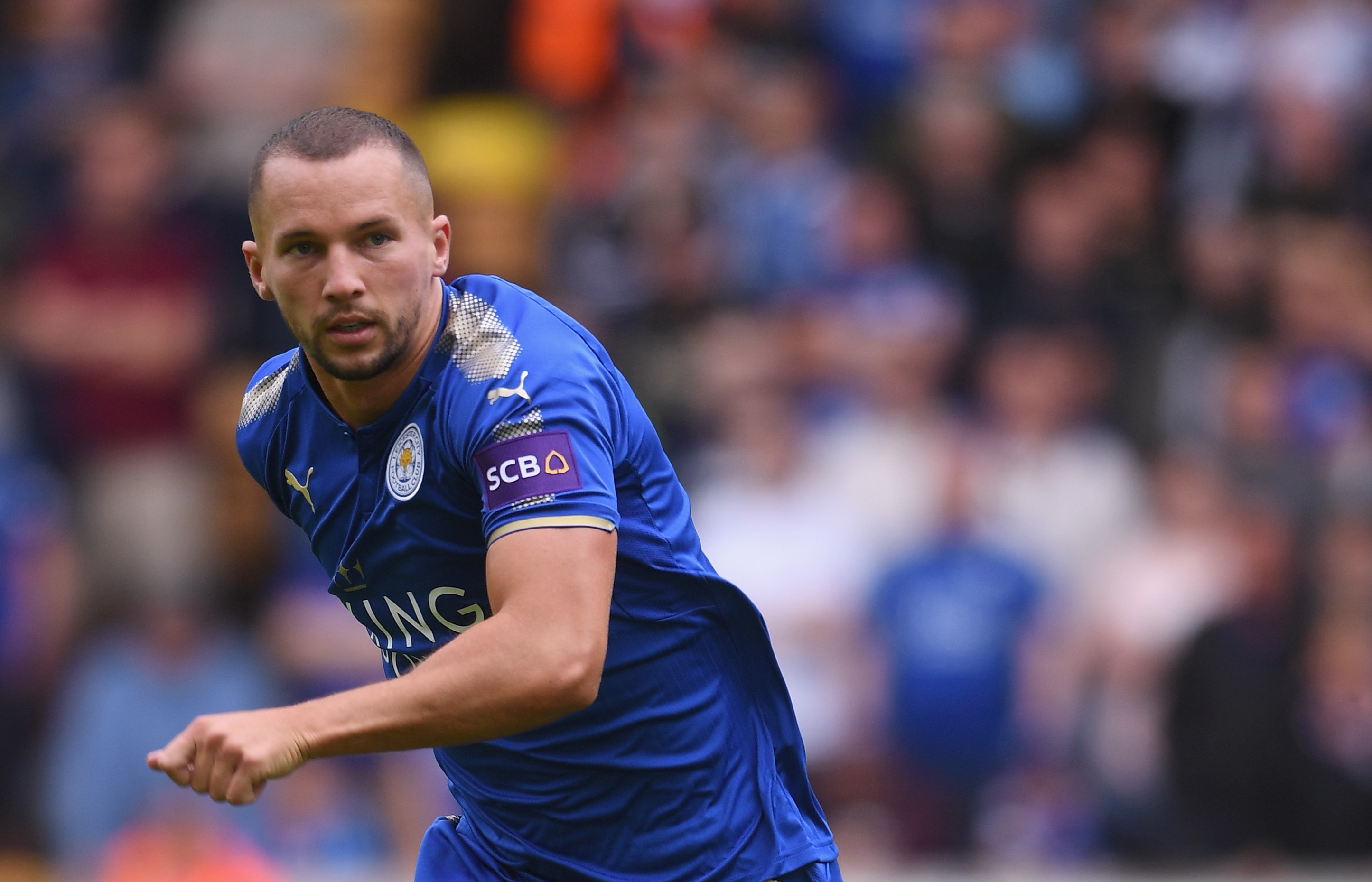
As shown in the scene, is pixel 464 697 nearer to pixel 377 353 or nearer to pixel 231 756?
pixel 231 756

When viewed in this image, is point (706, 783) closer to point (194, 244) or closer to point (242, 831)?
point (242, 831)

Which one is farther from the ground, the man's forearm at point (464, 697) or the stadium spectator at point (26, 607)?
Answer: the stadium spectator at point (26, 607)

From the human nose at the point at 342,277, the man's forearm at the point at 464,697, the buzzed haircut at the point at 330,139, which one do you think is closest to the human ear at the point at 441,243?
the buzzed haircut at the point at 330,139

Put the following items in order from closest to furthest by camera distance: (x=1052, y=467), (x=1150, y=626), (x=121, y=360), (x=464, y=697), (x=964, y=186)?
(x=464, y=697)
(x=1150, y=626)
(x=1052, y=467)
(x=121, y=360)
(x=964, y=186)

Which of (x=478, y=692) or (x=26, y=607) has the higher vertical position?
(x=26, y=607)

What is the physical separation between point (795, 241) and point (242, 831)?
4.46m

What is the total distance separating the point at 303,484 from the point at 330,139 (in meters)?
0.82

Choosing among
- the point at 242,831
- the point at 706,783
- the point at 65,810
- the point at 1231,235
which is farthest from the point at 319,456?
the point at 1231,235

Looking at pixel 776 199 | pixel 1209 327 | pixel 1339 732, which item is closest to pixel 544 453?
pixel 1339 732

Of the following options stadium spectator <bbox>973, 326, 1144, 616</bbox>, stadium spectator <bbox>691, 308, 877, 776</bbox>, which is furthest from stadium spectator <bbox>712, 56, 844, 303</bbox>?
stadium spectator <bbox>973, 326, 1144, 616</bbox>

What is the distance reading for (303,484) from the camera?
4027 mm

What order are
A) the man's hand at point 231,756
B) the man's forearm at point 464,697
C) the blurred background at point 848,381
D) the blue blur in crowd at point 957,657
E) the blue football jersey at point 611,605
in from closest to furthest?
1. the man's hand at point 231,756
2. the man's forearm at point 464,697
3. the blue football jersey at point 611,605
4. the blurred background at point 848,381
5. the blue blur in crowd at point 957,657

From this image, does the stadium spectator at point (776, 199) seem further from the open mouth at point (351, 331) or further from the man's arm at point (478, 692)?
the man's arm at point (478, 692)

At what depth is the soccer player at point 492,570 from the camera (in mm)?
3291
